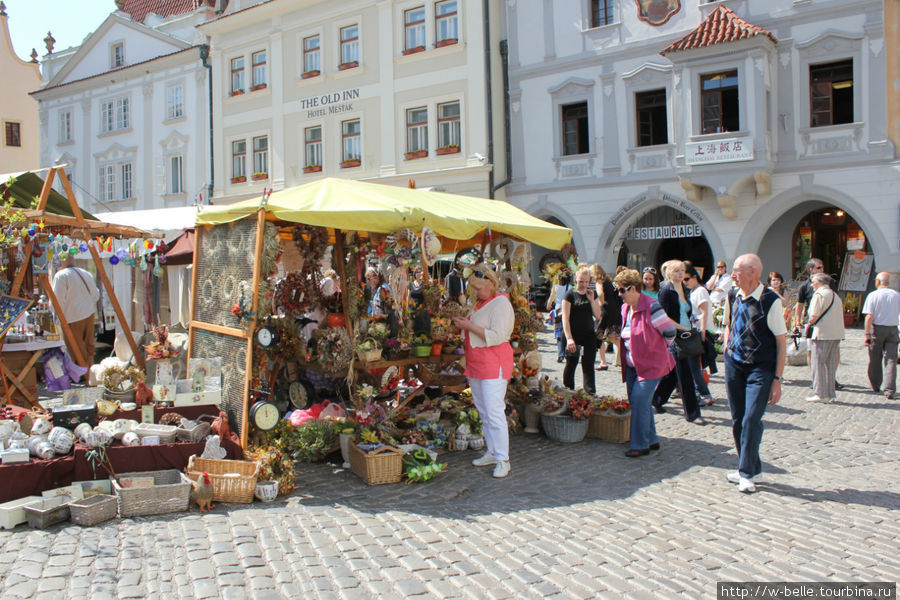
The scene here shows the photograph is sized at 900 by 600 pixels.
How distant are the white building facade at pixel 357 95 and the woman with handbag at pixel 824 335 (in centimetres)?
1151

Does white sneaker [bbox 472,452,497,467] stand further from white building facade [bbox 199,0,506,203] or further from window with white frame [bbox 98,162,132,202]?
window with white frame [bbox 98,162,132,202]

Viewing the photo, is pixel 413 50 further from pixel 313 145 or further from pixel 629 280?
pixel 629 280

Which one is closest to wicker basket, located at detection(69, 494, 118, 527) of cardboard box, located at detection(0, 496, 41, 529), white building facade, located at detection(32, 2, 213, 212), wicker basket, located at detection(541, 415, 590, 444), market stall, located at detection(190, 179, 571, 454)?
cardboard box, located at detection(0, 496, 41, 529)

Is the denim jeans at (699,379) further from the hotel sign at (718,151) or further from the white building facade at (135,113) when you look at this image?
the white building facade at (135,113)

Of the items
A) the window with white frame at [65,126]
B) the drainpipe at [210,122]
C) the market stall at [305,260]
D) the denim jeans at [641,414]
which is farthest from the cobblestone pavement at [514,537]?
the window with white frame at [65,126]

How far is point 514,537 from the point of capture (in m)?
4.54

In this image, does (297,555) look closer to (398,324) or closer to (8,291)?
(398,324)

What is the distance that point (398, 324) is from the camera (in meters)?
7.00

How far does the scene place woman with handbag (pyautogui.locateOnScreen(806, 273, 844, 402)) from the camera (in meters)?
8.83

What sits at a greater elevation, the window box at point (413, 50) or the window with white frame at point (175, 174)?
the window box at point (413, 50)

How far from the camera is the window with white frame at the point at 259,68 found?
23672 millimetres

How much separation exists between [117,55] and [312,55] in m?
9.38

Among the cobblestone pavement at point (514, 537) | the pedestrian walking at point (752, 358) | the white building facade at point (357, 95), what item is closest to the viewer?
the cobblestone pavement at point (514, 537)

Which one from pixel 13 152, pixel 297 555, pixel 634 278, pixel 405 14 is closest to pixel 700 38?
pixel 405 14
